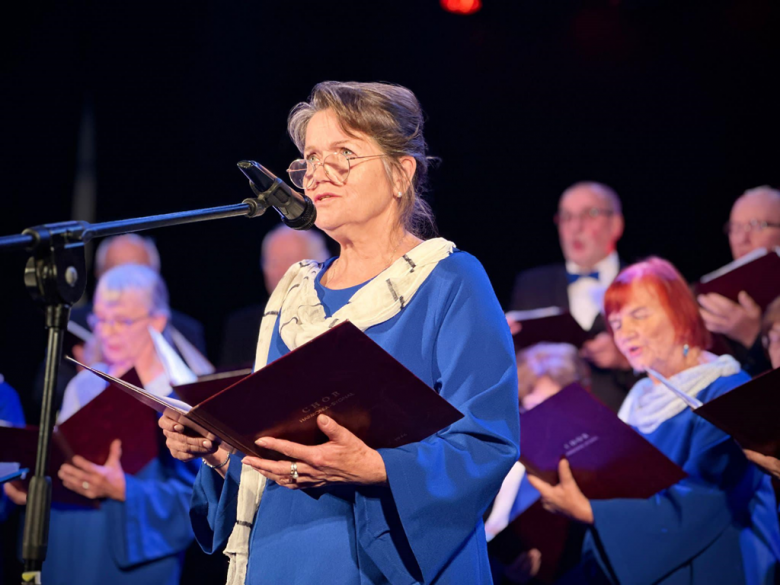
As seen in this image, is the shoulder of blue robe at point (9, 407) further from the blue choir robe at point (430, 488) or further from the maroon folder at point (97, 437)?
the blue choir robe at point (430, 488)

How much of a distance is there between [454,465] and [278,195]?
701mm

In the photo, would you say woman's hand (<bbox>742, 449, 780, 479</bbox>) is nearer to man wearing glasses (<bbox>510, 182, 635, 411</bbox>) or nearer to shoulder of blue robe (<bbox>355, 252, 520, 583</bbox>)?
shoulder of blue robe (<bbox>355, 252, 520, 583</bbox>)

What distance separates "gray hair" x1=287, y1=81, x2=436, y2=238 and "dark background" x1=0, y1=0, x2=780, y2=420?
3176 mm

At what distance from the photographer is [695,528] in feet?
9.39

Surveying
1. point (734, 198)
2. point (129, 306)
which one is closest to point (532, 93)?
point (734, 198)

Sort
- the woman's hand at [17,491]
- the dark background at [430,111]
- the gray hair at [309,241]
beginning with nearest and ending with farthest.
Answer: the woman's hand at [17,491], the dark background at [430,111], the gray hair at [309,241]

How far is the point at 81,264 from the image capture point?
1354 millimetres

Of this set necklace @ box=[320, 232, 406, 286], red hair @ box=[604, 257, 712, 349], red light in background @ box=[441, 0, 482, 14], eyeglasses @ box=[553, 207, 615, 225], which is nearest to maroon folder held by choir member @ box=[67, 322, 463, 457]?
necklace @ box=[320, 232, 406, 286]

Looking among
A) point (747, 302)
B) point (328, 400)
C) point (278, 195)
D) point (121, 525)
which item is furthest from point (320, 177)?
point (747, 302)

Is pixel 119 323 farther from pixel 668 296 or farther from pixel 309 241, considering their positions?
pixel 668 296

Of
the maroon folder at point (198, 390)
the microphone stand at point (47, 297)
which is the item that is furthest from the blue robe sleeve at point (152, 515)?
the microphone stand at point (47, 297)

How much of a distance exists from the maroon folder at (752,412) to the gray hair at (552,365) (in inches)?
54.6

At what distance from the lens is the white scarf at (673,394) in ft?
10.3

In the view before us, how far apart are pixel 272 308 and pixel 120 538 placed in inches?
69.9
